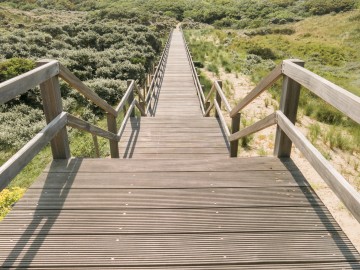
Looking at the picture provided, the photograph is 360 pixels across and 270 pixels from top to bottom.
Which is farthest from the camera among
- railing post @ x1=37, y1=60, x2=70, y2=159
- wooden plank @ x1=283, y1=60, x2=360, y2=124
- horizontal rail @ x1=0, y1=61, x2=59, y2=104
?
railing post @ x1=37, y1=60, x2=70, y2=159

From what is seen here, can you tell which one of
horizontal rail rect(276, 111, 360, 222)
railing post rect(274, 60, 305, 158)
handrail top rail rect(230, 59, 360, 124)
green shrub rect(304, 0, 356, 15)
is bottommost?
horizontal rail rect(276, 111, 360, 222)

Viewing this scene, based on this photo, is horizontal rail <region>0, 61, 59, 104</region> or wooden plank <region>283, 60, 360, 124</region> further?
horizontal rail <region>0, 61, 59, 104</region>

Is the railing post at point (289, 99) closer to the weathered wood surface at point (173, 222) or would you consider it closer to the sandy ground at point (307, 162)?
the weathered wood surface at point (173, 222)

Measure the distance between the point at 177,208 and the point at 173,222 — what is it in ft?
0.55

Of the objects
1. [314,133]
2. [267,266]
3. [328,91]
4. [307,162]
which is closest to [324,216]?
[267,266]

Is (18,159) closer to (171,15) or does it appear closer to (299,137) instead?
(299,137)

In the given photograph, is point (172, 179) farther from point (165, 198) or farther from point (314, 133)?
point (314, 133)

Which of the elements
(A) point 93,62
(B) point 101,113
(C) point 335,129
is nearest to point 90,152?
(B) point 101,113

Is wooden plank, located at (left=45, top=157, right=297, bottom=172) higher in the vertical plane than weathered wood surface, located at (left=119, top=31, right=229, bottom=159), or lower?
higher

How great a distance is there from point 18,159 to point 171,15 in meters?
57.9

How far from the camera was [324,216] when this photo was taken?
7.56 ft

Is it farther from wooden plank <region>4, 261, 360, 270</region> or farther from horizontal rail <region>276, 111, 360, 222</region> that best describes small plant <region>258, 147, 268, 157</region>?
wooden plank <region>4, 261, 360, 270</region>

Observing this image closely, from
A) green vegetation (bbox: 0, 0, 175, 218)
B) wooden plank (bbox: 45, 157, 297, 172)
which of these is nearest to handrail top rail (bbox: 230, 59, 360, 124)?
wooden plank (bbox: 45, 157, 297, 172)

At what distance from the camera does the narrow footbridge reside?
6.34 ft
